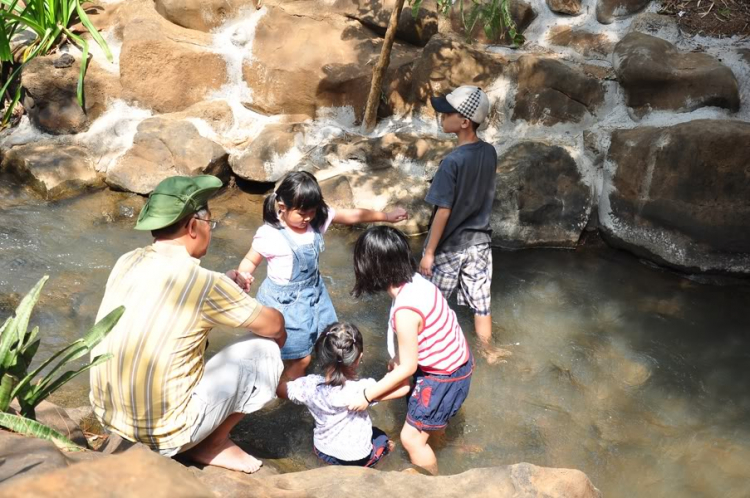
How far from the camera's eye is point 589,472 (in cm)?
360

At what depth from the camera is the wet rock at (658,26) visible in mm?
6078

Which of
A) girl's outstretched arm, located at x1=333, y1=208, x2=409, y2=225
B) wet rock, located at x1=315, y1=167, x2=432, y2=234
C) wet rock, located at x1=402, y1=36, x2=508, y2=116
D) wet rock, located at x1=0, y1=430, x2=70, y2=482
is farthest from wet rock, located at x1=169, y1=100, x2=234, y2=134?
wet rock, located at x1=0, y1=430, x2=70, y2=482

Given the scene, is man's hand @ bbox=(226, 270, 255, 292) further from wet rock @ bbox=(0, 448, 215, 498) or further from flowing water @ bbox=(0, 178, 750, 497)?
wet rock @ bbox=(0, 448, 215, 498)

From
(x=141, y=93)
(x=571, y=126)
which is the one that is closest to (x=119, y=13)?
(x=141, y=93)

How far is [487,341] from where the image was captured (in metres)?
4.43

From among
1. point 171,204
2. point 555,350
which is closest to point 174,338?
point 171,204

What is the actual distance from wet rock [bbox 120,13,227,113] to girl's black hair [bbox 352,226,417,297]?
4.41 metres

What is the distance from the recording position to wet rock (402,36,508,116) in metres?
6.24

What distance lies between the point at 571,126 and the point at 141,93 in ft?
12.8

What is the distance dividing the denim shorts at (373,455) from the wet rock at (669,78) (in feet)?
12.2

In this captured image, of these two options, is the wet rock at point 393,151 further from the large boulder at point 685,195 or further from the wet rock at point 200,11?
the wet rock at point 200,11

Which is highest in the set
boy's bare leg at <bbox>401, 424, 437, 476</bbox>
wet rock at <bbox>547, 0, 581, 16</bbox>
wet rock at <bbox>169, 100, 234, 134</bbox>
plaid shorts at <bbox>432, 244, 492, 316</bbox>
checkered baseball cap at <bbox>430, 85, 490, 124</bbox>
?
checkered baseball cap at <bbox>430, 85, 490, 124</bbox>

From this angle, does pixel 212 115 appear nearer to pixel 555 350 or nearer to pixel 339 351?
pixel 555 350

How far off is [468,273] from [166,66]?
4.03 metres
